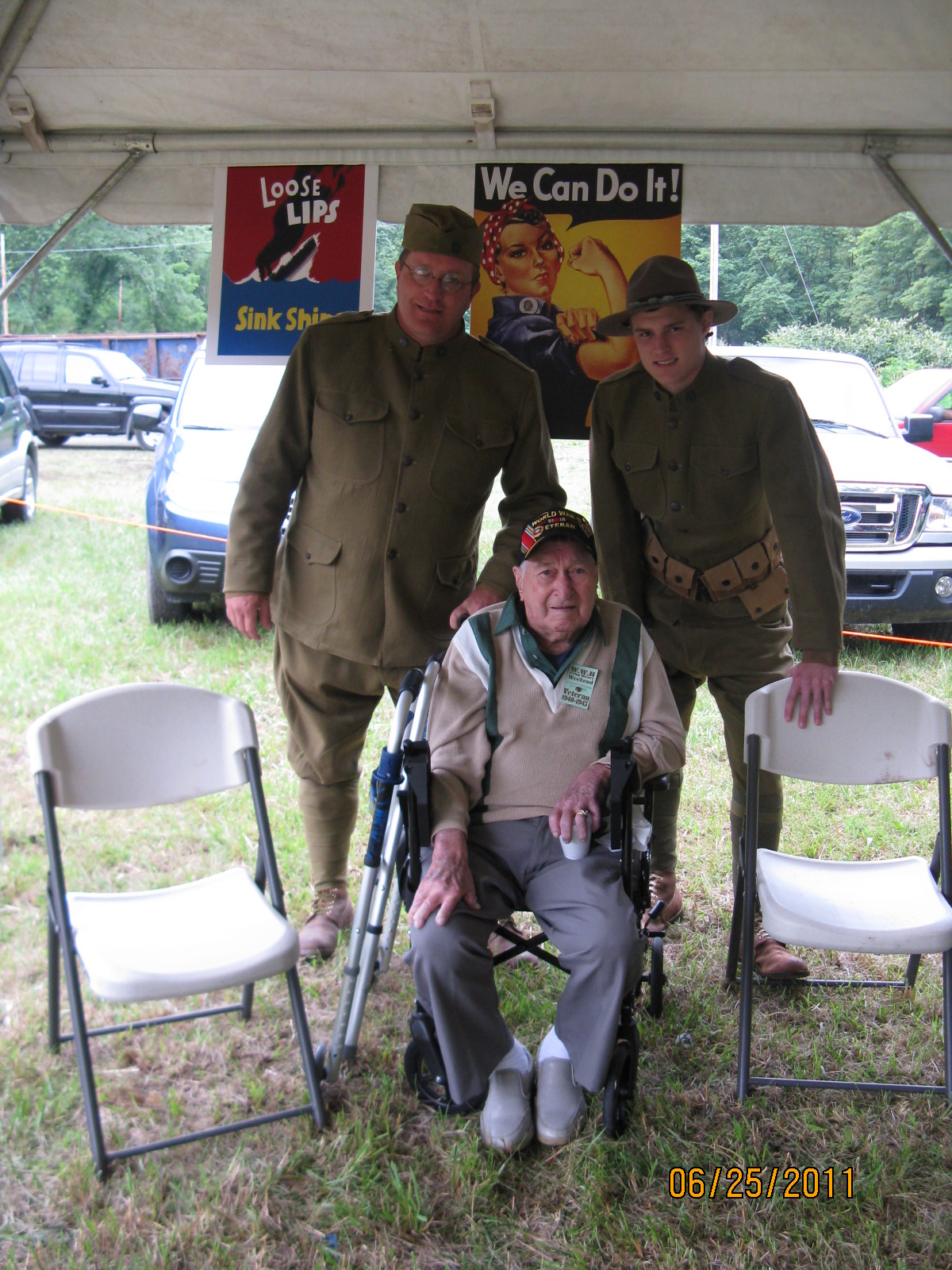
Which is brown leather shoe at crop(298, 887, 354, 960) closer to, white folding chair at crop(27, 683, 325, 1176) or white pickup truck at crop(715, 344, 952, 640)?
white folding chair at crop(27, 683, 325, 1176)

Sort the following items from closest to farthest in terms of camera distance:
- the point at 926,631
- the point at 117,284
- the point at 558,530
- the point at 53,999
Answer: the point at 558,530 → the point at 53,999 → the point at 926,631 → the point at 117,284

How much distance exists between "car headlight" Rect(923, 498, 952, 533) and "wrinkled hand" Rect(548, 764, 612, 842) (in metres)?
4.86

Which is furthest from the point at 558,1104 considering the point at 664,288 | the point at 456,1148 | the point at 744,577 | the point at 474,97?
the point at 474,97

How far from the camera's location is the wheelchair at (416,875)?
2.56m

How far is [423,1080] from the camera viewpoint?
2746 mm

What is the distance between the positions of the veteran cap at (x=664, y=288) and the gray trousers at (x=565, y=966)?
1539mm

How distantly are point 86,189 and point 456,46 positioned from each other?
4.42 feet

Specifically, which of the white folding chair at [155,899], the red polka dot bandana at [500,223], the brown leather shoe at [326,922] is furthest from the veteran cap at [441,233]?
the brown leather shoe at [326,922]

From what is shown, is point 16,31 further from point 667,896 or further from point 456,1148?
point 667,896

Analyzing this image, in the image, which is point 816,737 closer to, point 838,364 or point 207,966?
point 207,966

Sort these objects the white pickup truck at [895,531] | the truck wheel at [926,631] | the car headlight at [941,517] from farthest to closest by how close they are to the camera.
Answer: the truck wheel at [926,631] → the car headlight at [941,517] → the white pickup truck at [895,531]

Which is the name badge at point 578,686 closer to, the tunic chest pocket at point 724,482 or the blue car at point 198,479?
the tunic chest pocket at point 724,482

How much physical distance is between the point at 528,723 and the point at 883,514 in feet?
15.0
